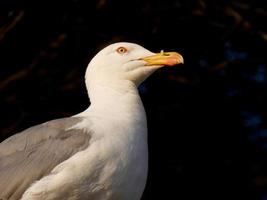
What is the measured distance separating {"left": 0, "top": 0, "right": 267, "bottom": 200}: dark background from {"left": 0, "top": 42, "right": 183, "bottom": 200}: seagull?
7.34 ft

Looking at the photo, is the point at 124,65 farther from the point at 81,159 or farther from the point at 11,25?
the point at 11,25

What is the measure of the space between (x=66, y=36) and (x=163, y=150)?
1.08 metres

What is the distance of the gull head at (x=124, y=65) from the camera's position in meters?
5.43

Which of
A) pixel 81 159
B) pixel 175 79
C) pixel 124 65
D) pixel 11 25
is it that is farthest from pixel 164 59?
pixel 175 79

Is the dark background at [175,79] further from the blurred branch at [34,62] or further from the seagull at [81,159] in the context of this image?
the seagull at [81,159]

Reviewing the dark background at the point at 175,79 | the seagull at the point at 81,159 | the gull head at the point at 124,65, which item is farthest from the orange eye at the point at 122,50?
the dark background at the point at 175,79

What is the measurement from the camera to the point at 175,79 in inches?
316

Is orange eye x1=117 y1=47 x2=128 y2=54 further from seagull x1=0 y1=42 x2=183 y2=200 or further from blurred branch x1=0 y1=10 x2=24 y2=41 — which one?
blurred branch x1=0 y1=10 x2=24 y2=41

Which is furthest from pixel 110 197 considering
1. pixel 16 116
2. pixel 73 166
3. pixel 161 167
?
pixel 161 167

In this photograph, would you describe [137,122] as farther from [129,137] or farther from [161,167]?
[161,167]

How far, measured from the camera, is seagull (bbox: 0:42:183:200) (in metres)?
4.93

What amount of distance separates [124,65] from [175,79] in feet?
8.47

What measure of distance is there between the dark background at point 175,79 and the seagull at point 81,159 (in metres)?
2.24

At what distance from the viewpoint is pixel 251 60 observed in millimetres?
8305
